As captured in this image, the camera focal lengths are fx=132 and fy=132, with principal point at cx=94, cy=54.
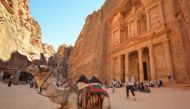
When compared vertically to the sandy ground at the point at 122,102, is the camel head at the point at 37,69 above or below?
above

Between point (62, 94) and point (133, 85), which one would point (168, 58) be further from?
point (62, 94)

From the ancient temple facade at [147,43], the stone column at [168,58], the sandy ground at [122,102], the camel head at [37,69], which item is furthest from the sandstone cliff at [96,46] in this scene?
the camel head at [37,69]

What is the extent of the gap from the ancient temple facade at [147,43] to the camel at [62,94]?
13.4 m

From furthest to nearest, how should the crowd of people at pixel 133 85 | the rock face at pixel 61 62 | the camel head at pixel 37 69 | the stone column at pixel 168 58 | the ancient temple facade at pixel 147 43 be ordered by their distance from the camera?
the rock face at pixel 61 62 < the ancient temple facade at pixel 147 43 < the stone column at pixel 168 58 < the crowd of people at pixel 133 85 < the camel head at pixel 37 69

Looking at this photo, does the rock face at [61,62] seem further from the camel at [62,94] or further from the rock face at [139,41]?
the camel at [62,94]

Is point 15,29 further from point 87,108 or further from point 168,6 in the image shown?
point 87,108

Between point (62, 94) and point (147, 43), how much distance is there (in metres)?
17.7

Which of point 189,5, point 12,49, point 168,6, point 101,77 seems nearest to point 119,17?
point 168,6

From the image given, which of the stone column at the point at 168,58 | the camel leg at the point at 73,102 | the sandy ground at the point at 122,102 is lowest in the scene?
the sandy ground at the point at 122,102

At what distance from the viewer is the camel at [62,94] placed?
3533 mm

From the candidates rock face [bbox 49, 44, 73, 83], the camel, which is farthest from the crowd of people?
rock face [bbox 49, 44, 73, 83]

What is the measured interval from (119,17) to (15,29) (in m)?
25.3

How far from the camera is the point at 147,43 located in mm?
18953

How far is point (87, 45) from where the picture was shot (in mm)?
36500
